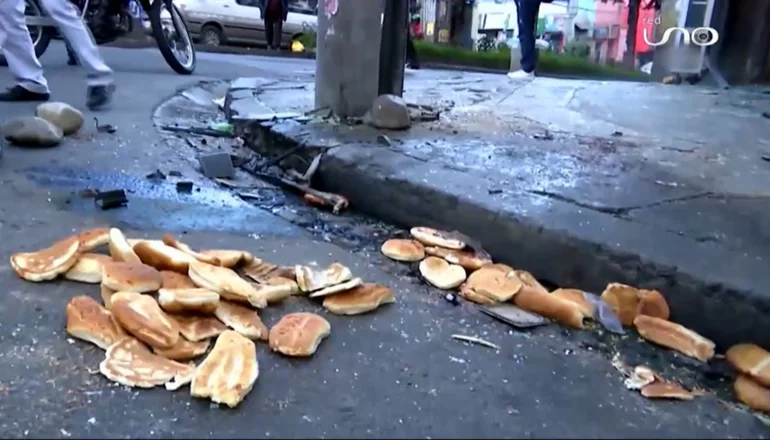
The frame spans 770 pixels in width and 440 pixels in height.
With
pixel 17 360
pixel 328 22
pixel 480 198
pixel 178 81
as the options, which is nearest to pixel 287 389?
pixel 17 360

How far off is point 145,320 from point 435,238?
909 mm

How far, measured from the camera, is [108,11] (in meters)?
6.26

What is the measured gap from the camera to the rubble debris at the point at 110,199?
2.32 m

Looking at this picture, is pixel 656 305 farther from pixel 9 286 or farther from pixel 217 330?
pixel 9 286

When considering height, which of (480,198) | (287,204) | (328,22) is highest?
(328,22)

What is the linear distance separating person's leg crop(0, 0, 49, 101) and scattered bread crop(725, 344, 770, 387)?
149 inches

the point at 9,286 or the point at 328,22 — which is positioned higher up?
the point at 328,22

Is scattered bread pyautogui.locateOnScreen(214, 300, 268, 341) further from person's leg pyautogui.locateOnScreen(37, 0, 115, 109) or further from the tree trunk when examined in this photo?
the tree trunk

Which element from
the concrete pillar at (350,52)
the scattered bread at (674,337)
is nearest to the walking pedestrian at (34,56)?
the concrete pillar at (350,52)

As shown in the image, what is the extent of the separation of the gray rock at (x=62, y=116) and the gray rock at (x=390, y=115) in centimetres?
139

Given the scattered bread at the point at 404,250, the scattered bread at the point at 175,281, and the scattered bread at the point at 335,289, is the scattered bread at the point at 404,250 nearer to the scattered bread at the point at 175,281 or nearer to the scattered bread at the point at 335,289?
the scattered bread at the point at 335,289

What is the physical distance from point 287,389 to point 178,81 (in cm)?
476

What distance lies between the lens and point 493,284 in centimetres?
180

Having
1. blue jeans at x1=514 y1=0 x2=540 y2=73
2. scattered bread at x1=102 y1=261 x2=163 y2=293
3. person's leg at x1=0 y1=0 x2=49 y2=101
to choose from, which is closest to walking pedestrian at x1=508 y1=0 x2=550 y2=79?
blue jeans at x1=514 y1=0 x2=540 y2=73
